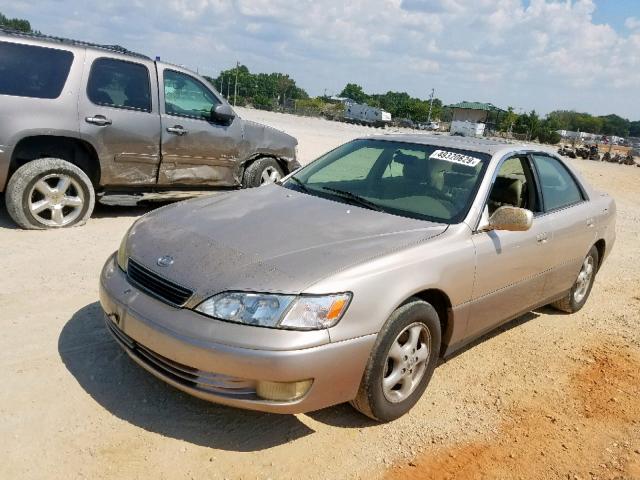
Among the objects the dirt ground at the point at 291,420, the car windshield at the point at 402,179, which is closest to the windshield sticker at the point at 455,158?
the car windshield at the point at 402,179

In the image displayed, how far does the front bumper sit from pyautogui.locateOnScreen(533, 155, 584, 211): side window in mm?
2432

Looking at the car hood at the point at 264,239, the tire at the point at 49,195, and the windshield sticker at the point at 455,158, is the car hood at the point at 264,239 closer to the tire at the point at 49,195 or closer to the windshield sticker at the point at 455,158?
the windshield sticker at the point at 455,158

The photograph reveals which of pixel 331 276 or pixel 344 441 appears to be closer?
pixel 331 276

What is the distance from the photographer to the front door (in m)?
3.68

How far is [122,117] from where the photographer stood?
645 cm

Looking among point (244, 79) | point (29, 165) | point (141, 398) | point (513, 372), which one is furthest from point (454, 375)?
point (244, 79)

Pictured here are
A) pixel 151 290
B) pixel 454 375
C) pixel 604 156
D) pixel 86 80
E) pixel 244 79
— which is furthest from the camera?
pixel 244 79

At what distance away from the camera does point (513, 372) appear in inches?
162

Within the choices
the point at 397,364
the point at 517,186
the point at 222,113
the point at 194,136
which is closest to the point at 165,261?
the point at 397,364

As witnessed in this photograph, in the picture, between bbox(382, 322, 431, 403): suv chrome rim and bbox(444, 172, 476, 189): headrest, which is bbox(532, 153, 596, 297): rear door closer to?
bbox(444, 172, 476, 189): headrest

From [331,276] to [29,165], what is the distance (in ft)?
14.5

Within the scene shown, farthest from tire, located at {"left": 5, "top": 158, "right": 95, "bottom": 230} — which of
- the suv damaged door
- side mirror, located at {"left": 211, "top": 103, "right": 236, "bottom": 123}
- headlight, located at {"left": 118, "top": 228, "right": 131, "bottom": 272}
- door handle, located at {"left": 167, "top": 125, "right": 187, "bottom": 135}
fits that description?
headlight, located at {"left": 118, "top": 228, "right": 131, "bottom": 272}

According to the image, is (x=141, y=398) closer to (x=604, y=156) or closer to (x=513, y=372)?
(x=513, y=372)

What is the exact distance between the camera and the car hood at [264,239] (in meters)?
2.83
